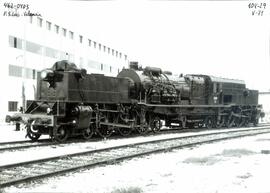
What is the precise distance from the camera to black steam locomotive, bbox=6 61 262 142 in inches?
613

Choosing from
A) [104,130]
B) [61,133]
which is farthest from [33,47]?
[61,133]

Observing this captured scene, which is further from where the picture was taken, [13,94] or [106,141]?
[13,94]

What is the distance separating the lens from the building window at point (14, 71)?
134ft

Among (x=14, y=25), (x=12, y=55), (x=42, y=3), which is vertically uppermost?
(x=42, y=3)

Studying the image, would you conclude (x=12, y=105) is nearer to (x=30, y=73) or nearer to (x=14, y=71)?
(x=14, y=71)

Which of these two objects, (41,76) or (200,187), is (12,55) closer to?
(41,76)

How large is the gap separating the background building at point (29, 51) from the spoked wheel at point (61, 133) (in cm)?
1644

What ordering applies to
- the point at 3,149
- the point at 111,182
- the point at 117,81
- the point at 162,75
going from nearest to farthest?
the point at 111,182 < the point at 3,149 < the point at 117,81 < the point at 162,75

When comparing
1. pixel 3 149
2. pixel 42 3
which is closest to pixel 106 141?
pixel 3 149

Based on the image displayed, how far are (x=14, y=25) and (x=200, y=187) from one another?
3763 cm

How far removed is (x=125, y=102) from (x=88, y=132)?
281cm

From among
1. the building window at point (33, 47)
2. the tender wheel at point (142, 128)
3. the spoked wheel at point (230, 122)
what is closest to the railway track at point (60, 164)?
the tender wheel at point (142, 128)

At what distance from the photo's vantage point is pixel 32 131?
15883 mm

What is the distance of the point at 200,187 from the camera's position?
7.55m
